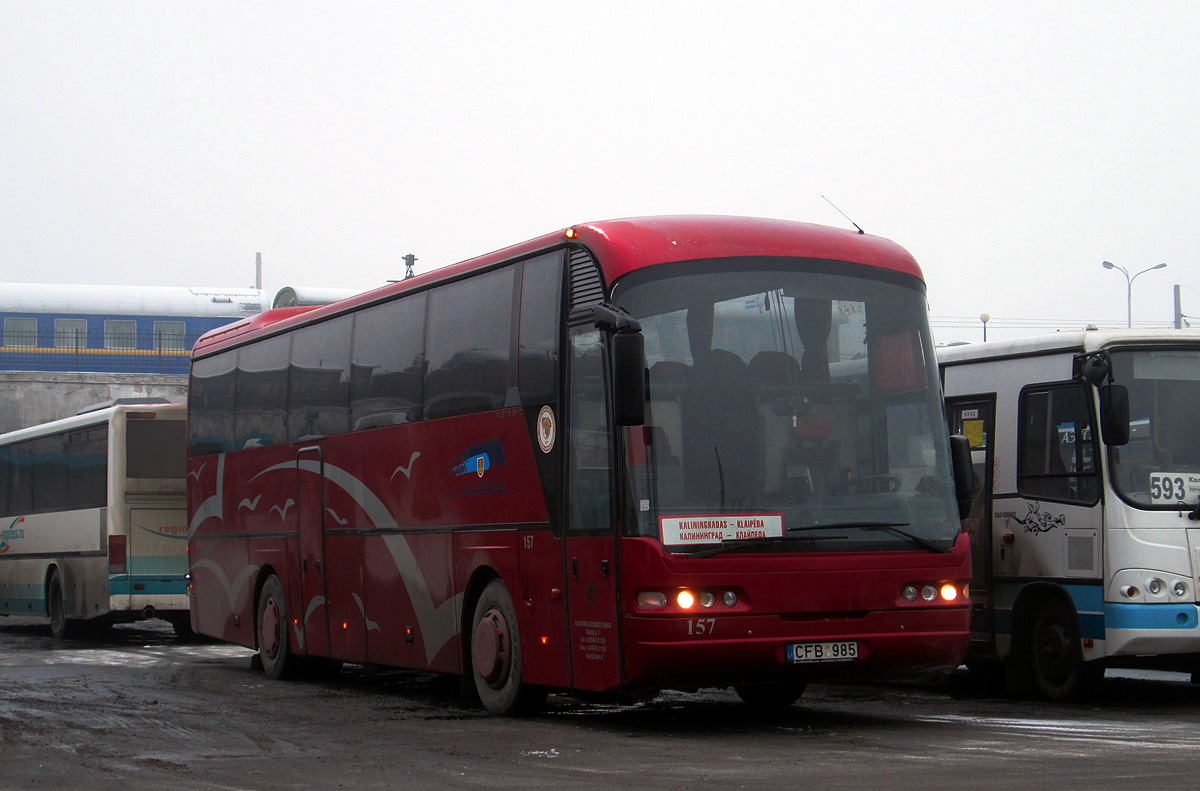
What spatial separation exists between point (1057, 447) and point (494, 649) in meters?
4.73

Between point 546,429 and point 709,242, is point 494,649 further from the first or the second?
point 709,242

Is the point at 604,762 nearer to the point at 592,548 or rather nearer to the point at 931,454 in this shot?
the point at 592,548

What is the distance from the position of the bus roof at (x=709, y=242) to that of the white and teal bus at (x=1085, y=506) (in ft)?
6.84

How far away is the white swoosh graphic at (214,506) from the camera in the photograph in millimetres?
18188

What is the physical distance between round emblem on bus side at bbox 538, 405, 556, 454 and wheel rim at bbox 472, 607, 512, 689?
1465mm

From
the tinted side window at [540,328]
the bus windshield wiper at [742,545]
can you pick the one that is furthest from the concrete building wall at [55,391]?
the bus windshield wiper at [742,545]

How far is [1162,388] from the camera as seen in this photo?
12.5 m

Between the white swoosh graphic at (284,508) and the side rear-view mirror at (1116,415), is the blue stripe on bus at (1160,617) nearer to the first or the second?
the side rear-view mirror at (1116,415)

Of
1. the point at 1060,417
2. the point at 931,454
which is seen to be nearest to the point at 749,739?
the point at 931,454

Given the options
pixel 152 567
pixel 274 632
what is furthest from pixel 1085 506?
pixel 152 567

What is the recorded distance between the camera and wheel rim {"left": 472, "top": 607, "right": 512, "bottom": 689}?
39.2 ft

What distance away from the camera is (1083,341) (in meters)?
12.7

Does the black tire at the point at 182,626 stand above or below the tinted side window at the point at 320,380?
below

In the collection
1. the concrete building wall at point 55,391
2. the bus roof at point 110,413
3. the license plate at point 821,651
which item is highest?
the concrete building wall at point 55,391
